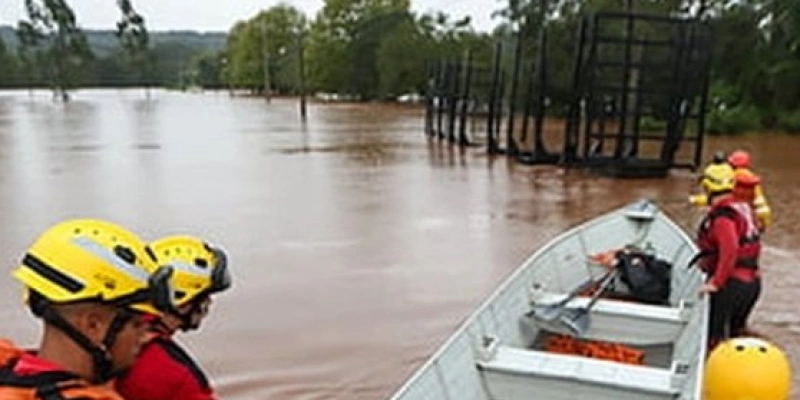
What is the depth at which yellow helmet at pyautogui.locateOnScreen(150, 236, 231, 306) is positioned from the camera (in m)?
2.44

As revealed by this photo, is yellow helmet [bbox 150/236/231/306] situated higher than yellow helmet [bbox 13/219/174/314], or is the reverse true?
yellow helmet [bbox 13/219/174/314]

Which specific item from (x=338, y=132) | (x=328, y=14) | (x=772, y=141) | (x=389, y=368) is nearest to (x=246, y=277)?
(x=389, y=368)

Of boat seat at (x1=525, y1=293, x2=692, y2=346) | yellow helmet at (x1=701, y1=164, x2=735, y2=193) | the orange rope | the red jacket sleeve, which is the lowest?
the orange rope

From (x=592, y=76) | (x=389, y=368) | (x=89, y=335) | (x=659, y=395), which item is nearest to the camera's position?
(x=89, y=335)

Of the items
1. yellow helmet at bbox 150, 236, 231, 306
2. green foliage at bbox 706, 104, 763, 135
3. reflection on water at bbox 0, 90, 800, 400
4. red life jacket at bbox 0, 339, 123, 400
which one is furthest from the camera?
green foliage at bbox 706, 104, 763, 135

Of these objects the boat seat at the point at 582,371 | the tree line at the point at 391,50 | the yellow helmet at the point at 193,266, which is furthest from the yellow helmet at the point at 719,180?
the tree line at the point at 391,50

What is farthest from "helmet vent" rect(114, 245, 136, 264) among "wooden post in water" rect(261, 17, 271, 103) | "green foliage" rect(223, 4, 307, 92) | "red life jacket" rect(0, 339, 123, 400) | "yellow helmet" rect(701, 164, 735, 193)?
"wooden post in water" rect(261, 17, 271, 103)

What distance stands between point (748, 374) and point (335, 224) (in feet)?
27.9

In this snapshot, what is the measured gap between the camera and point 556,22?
124 feet

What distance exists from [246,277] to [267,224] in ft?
10.7

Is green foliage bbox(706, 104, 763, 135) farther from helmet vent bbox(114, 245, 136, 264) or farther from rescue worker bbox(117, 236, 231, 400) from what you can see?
helmet vent bbox(114, 245, 136, 264)

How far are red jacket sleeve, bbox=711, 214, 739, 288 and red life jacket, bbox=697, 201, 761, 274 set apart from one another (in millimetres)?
43

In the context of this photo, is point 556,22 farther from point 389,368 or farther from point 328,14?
point 389,368

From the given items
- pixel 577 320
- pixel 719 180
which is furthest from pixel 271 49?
pixel 577 320
